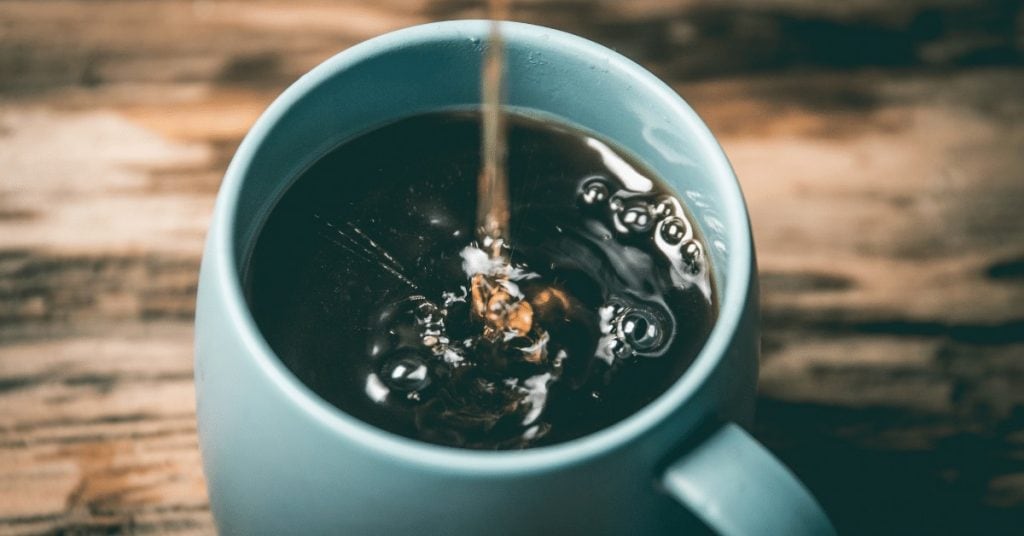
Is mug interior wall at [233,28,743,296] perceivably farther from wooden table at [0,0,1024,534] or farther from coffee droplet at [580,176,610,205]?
wooden table at [0,0,1024,534]

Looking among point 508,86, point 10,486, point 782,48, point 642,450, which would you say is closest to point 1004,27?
point 782,48

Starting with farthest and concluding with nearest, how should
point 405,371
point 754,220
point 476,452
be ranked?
point 754,220 < point 405,371 < point 476,452

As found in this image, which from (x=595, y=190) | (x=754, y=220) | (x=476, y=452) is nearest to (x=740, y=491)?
(x=476, y=452)

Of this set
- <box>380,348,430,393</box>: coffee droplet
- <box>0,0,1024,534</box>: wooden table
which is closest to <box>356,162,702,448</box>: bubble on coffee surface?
<box>380,348,430,393</box>: coffee droplet

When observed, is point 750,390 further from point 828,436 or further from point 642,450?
point 828,436

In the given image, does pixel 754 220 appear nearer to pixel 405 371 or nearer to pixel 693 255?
pixel 693 255

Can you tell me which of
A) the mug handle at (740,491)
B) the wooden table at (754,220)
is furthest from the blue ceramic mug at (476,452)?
the wooden table at (754,220)
